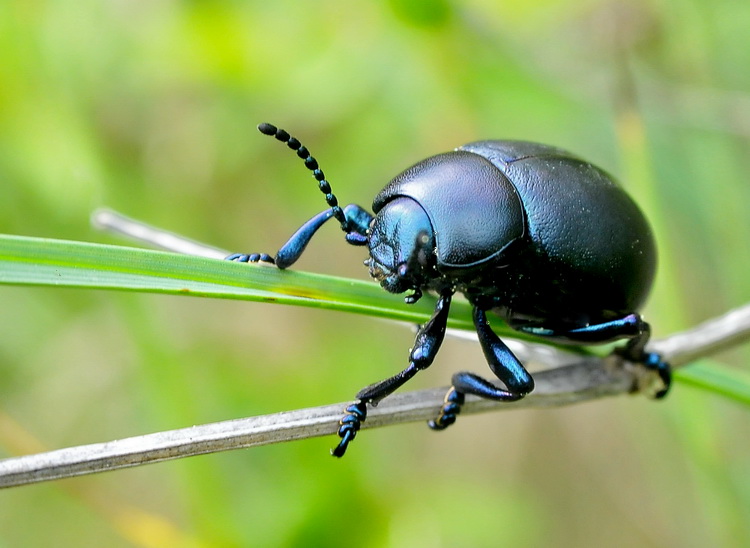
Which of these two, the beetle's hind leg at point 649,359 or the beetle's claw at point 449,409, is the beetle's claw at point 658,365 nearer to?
the beetle's hind leg at point 649,359

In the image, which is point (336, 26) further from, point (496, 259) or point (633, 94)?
point (496, 259)

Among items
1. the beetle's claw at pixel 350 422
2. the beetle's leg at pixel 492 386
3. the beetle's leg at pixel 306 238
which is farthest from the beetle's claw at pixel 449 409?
the beetle's leg at pixel 306 238

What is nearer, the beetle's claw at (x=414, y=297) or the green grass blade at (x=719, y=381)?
the beetle's claw at (x=414, y=297)

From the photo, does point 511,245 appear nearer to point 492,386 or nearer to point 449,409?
point 492,386

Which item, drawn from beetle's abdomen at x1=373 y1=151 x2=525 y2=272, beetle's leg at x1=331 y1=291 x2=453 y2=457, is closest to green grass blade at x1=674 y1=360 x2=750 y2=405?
beetle's abdomen at x1=373 y1=151 x2=525 y2=272

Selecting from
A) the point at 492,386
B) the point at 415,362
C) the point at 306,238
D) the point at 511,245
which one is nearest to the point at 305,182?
the point at 306,238

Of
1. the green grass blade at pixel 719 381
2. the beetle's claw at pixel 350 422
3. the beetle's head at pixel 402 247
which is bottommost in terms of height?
the green grass blade at pixel 719 381
